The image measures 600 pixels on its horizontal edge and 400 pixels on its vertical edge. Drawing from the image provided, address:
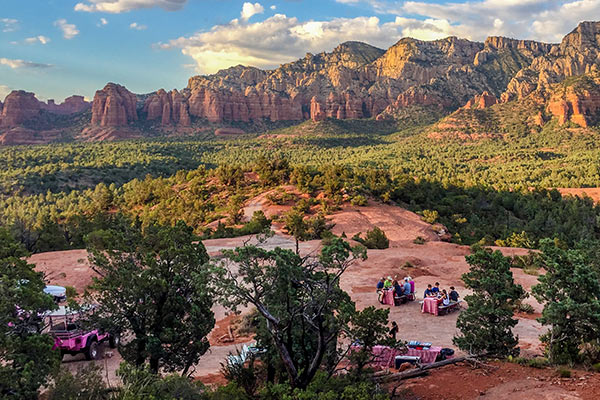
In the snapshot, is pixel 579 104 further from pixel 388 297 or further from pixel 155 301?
pixel 155 301

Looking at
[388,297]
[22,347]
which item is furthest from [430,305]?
[22,347]

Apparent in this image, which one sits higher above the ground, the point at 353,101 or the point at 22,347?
the point at 353,101

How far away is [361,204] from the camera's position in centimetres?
3941

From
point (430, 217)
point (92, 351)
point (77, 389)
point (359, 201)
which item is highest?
point (77, 389)

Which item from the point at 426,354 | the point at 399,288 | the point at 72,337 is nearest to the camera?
the point at 426,354

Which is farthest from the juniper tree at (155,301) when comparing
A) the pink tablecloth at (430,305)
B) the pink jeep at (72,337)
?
the pink tablecloth at (430,305)

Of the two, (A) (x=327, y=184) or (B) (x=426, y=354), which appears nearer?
(B) (x=426, y=354)

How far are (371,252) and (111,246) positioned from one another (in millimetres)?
19242

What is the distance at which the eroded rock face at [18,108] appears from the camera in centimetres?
15375

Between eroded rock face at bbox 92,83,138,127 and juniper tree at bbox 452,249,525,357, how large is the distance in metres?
159

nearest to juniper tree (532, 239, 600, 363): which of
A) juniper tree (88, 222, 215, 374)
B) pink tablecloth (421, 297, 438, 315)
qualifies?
pink tablecloth (421, 297, 438, 315)

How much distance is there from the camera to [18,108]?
516 feet

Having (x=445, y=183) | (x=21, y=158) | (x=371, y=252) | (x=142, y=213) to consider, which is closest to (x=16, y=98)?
(x=21, y=158)

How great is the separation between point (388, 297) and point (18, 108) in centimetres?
17851
